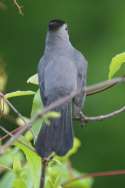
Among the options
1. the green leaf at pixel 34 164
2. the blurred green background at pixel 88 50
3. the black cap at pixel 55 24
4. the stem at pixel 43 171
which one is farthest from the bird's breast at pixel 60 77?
the blurred green background at pixel 88 50

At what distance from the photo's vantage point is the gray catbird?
2.64 metres

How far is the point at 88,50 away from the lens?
8.36 metres

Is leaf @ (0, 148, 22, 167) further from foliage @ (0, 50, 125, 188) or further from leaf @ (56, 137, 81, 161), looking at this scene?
leaf @ (56, 137, 81, 161)

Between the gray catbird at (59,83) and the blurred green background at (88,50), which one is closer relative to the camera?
the gray catbird at (59,83)

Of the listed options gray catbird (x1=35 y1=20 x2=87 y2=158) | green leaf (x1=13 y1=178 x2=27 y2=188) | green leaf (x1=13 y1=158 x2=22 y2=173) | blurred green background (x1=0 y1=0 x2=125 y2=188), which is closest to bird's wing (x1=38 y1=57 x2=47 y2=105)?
gray catbird (x1=35 y1=20 x2=87 y2=158)

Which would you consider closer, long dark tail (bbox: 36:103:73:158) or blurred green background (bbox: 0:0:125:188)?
long dark tail (bbox: 36:103:73:158)

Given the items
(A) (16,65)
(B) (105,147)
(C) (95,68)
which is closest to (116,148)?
Result: (B) (105,147)

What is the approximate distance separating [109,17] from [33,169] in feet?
20.7

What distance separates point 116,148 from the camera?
7984 millimetres

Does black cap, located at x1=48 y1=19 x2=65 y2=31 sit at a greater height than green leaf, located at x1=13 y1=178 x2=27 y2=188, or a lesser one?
greater

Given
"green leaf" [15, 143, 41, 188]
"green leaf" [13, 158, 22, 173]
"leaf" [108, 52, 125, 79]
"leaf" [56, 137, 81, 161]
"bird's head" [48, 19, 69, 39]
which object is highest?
"leaf" [108, 52, 125, 79]

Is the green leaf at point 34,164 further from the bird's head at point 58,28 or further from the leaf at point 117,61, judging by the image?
the bird's head at point 58,28

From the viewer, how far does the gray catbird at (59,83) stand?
2643mm

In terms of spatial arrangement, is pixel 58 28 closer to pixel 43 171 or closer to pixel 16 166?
pixel 16 166
